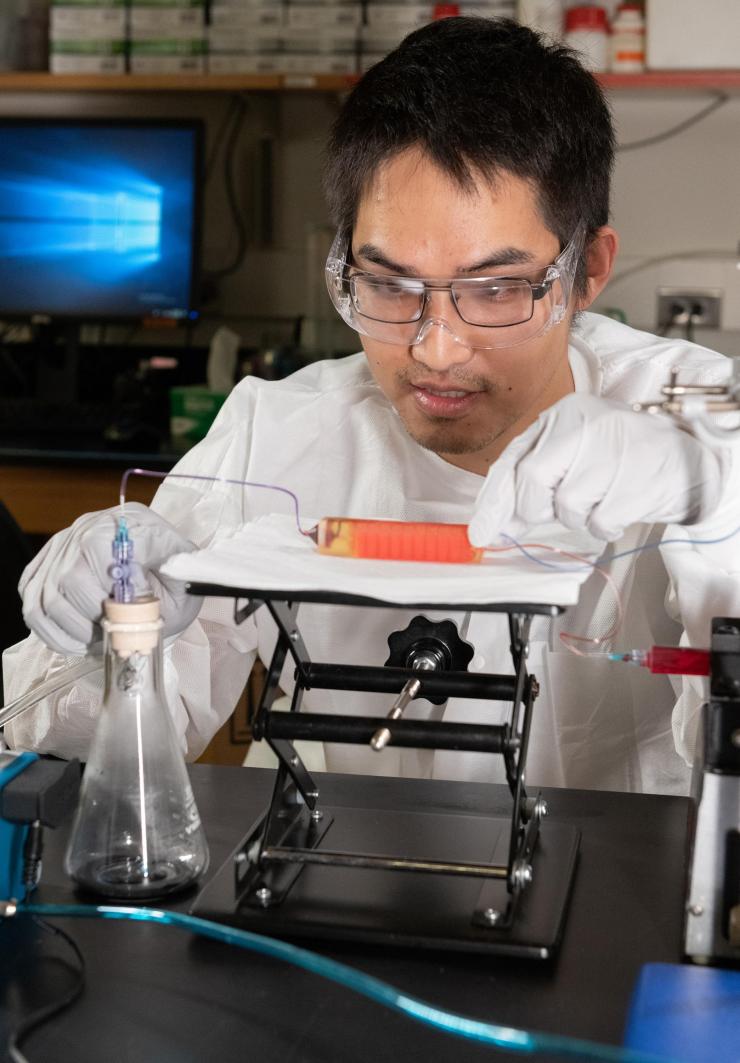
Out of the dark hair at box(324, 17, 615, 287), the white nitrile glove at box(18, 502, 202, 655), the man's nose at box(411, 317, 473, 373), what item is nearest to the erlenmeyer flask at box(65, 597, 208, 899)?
the white nitrile glove at box(18, 502, 202, 655)

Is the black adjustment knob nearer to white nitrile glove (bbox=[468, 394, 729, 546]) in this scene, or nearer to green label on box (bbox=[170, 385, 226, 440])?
white nitrile glove (bbox=[468, 394, 729, 546])

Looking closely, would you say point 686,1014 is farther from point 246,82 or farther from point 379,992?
point 246,82

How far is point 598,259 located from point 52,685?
81cm

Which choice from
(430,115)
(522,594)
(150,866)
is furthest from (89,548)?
(430,115)

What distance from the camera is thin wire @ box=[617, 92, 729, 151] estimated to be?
Answer: 2.98 metres

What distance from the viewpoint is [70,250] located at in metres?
3.00

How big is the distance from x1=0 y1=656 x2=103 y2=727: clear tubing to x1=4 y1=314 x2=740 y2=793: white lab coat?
34mm

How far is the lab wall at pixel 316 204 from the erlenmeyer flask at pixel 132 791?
2.24 meters

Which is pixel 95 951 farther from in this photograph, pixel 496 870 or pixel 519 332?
pixel 519 332

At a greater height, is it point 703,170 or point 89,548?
point 703,170

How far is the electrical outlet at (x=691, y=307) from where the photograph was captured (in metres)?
3.00

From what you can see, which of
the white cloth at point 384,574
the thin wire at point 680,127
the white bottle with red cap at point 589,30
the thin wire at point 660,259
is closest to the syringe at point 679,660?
the white cloth at point 384,574

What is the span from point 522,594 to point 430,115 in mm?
700

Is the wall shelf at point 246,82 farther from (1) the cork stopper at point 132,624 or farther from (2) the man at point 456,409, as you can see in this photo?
(1) the cork stopper at point 132,624
